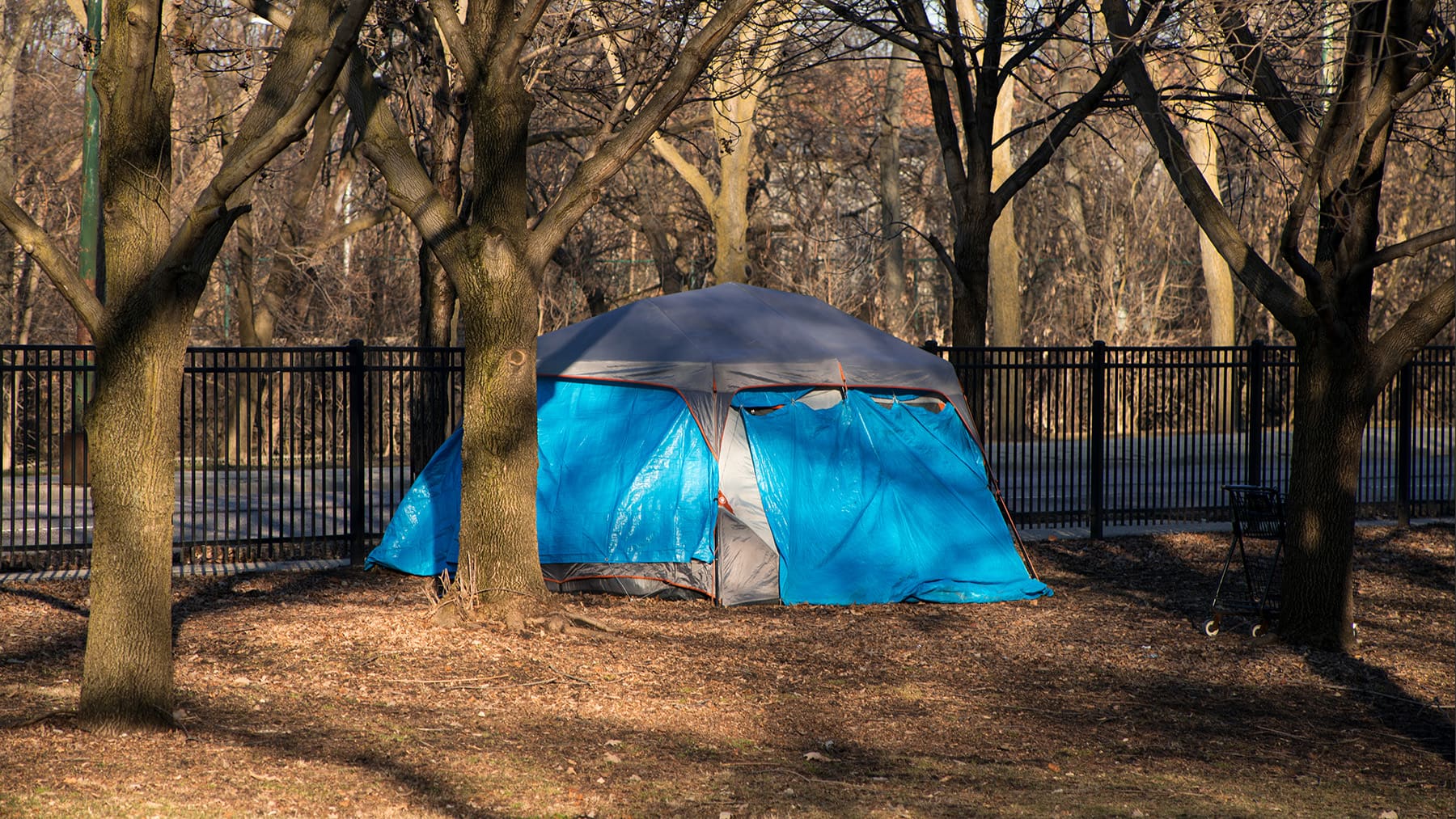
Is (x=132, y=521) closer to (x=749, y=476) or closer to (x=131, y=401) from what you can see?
(x=131, y=401)

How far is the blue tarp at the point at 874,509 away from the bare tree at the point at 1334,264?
2331 millimetres

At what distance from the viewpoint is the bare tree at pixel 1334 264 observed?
24.6 ft

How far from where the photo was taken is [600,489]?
9.90 metres

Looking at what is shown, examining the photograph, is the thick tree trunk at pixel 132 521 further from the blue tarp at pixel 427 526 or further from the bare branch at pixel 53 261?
the blue tarp at pixel 427 526

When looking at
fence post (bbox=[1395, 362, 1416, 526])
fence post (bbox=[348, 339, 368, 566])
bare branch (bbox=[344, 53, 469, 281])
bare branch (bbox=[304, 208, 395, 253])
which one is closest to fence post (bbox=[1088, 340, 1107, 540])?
fence post (bbox=[1395, 362, 1416, 526])

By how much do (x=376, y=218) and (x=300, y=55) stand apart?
12769 millimetres

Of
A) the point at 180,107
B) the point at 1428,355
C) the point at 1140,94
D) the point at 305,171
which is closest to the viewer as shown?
the point at 1140,94

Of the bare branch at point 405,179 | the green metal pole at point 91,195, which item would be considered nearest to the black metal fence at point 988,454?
Result: the green metal pole at point 91,195

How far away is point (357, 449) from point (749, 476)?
11.2 ft

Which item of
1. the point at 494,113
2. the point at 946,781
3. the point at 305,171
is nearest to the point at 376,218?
the point at 305,171

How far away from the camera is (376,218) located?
18.2 m

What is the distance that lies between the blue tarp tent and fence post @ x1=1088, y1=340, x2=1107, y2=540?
2665mm

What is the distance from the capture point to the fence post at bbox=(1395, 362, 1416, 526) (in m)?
13.5

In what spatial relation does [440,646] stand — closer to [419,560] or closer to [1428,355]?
[419,560]
